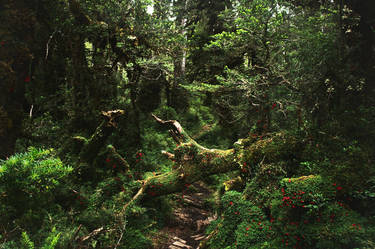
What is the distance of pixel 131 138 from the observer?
10008mm

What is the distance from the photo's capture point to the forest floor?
6316mm

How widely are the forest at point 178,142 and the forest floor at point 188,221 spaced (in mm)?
53

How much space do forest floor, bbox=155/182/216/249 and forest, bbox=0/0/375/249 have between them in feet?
0.17

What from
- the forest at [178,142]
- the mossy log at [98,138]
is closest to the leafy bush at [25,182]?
the forest at [178,142]

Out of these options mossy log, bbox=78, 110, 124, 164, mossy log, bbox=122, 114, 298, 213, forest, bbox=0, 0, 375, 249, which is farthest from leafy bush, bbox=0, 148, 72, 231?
mossy log, bbox=78, 110, 124, 164

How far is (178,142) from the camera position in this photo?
7.51m

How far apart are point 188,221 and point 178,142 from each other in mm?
2809

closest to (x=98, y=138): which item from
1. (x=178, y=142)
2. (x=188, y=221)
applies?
(x=178, y=142)

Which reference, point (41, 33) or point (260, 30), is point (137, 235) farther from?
point (41, 33)

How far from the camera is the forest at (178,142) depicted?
4.18 metres

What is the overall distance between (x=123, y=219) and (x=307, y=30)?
761cm

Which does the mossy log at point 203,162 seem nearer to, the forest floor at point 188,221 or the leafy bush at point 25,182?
the forest floor at point 188,221

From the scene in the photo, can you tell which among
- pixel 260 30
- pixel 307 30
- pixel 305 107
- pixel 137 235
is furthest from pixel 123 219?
pixel 307 30

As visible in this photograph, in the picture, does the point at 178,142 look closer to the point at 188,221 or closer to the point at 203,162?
the point at 203,162
